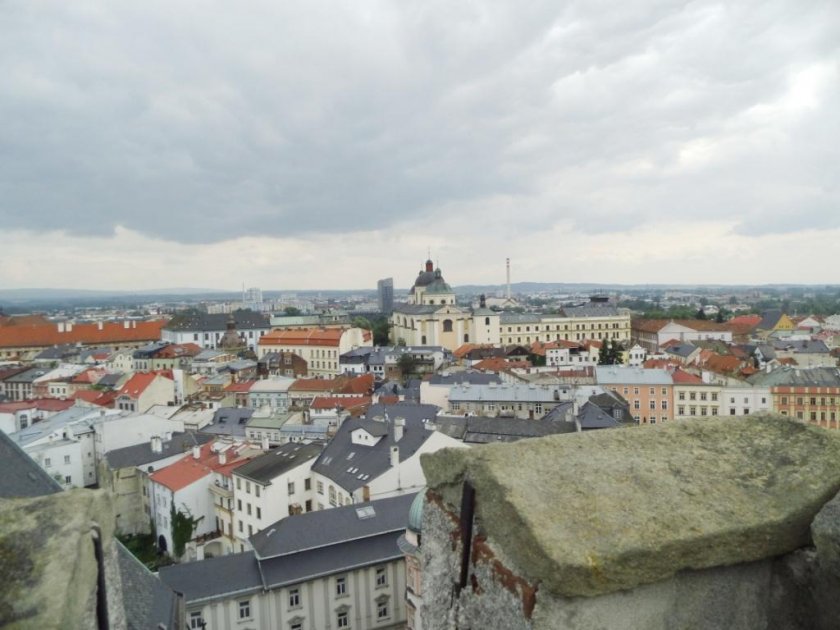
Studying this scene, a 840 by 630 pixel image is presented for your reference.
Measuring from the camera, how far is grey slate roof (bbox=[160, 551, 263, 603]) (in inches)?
874

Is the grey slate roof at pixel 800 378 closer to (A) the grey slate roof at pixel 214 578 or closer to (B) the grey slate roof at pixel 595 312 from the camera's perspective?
(A) the grey slate roof at pixel 214 578

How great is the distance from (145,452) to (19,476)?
2894 cm

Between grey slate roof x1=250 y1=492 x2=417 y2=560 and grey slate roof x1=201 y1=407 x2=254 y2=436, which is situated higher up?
grey slate roof x1=250 y1=492 x2=417 y2=560

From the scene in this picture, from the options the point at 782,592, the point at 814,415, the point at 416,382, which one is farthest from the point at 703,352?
the point at 782,592

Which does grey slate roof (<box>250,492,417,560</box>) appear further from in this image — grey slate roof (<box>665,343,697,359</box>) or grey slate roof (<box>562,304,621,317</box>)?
grey slate roof (<box>562,304,621,317</box>)

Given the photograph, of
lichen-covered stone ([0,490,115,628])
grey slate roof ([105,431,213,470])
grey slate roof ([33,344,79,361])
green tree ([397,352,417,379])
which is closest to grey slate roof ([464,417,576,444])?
grey slate roof ([105,431,213,470])

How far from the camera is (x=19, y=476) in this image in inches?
511

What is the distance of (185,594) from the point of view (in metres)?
21.9

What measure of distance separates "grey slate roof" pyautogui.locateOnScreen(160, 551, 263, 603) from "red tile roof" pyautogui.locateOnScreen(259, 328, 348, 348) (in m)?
70.8

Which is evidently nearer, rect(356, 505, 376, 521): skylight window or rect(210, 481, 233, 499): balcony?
rect(356, 505, 376, 521): skylight window

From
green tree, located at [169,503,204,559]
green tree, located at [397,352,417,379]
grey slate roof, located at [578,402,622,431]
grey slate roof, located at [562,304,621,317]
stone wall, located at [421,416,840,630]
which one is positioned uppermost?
stone wall, located at [421,416,840,630]

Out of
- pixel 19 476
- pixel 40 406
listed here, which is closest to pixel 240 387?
pixel 40 406

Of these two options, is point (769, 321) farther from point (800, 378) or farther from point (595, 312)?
point (800, 378)

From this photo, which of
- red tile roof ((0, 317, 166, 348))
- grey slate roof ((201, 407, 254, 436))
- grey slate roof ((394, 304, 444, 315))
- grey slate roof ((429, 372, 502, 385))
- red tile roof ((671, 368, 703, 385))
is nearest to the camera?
grey slate roof ((201, 407, 254, 436))
